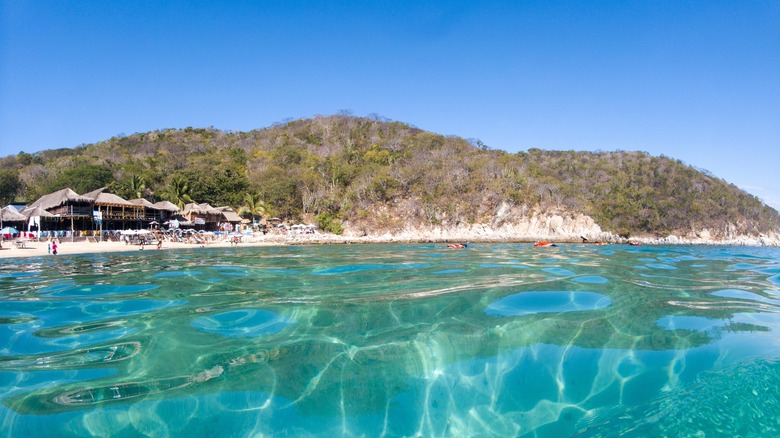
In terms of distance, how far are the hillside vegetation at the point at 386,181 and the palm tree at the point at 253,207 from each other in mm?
148

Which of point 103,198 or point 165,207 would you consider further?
point 165,207

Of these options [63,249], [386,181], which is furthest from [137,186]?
[386,181]

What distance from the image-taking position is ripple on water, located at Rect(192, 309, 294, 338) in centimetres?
482

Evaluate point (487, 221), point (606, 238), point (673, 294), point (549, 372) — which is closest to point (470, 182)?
point (487, 221)

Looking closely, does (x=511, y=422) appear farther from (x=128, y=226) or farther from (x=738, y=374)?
(x=128, y=226)

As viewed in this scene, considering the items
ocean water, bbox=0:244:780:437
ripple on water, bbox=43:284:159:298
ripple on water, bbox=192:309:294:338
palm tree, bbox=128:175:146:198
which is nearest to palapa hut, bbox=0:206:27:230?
palm tree, bbox=128:175:146:198

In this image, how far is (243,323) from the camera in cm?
513

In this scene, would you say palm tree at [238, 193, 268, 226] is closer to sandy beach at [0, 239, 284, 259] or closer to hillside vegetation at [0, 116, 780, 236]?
hillside vegetation at [0, 116, 780, 236]

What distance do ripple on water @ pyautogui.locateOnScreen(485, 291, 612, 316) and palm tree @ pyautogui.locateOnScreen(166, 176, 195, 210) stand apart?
161 ft

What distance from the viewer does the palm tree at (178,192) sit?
4781 cm

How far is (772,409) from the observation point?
3.43m

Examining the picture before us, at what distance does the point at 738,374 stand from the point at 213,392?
5.00 metres

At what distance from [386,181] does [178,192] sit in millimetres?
25979

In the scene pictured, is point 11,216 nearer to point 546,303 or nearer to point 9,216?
point 9,216
